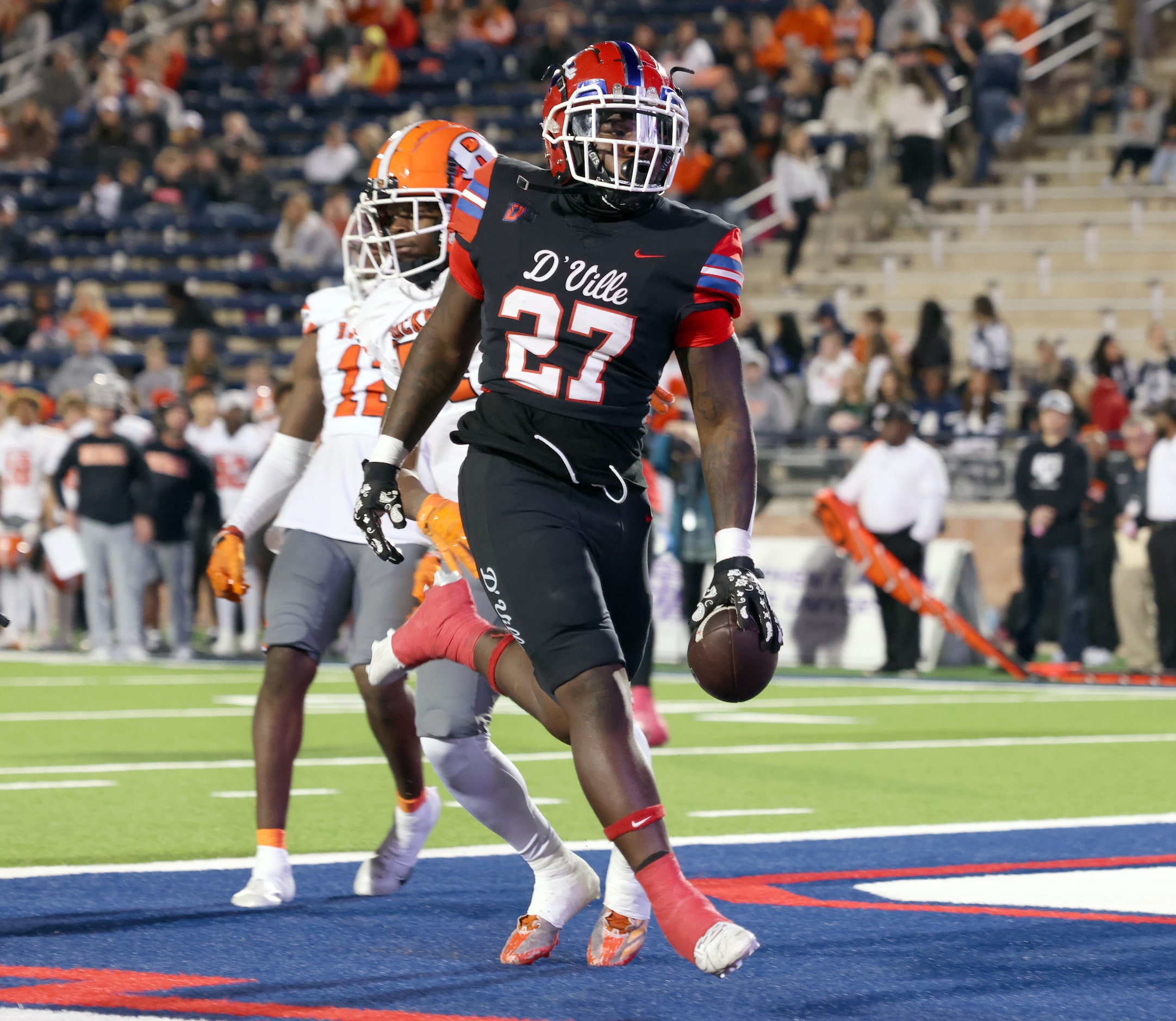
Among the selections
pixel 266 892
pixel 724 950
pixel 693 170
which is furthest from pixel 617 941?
pixel 693 170

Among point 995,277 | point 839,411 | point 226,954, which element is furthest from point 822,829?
point 995,277

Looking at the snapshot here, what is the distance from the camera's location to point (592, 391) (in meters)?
4.36

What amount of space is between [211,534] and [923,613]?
535cm

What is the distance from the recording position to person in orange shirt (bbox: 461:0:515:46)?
949 inches

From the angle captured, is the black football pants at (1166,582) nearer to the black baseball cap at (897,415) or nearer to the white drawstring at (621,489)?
the black baseball cap at (897,415)

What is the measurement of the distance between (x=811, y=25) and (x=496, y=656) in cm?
1807

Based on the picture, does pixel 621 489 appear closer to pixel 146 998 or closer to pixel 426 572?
pixel 426 572

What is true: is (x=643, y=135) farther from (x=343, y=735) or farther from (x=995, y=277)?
(x=995, y=277)

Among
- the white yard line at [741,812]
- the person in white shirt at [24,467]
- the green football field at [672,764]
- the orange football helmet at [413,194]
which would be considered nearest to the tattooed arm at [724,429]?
the orange football helmet at [413,194]

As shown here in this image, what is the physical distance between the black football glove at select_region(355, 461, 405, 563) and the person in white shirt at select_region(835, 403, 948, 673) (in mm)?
10066

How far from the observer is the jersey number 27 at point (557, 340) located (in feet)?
14.2

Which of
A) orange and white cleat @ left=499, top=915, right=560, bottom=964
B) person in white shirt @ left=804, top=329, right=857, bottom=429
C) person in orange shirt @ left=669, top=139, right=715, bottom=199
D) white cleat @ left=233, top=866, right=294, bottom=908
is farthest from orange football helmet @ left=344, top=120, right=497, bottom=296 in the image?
person in orange shirt @ left=669, top=139, right=715, bottom=199

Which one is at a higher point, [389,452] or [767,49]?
[767,49]

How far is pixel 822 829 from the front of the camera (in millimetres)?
6969
